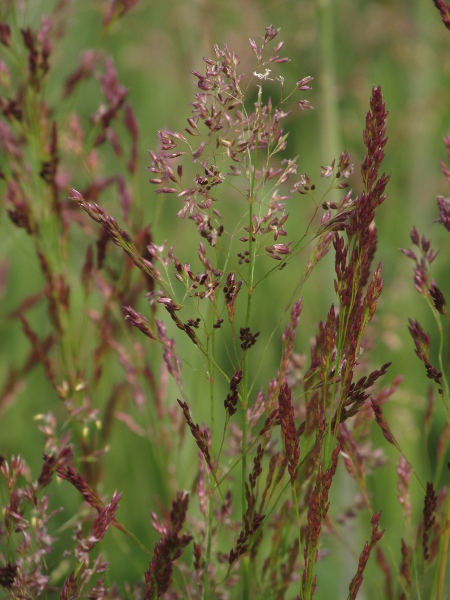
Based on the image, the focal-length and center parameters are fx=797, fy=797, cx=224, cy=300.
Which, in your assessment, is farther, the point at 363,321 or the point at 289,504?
the point at 289,504

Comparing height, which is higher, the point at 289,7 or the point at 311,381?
the point at 289,7

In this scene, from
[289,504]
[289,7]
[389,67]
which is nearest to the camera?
[289,504]

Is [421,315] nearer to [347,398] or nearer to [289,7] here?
[289,7]

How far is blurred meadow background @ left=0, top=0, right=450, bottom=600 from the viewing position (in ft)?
5.81

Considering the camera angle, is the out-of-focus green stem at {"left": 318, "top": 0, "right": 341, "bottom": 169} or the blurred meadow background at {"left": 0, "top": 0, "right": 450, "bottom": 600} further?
the out-of-focus green stem at {"left": 318, "top": 0, "right": 341, "bottom": 169}

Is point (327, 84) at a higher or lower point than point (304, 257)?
lower

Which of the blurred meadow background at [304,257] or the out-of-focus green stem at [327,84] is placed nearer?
the blurred meadow background at [304,257]

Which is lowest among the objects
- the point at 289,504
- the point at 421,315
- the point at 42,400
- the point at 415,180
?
the point at 289,504

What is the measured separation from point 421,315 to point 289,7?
3.71ft

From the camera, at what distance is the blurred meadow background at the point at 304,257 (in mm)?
1771

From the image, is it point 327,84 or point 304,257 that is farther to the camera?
point 304,257

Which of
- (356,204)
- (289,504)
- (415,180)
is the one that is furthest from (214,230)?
(415,180)

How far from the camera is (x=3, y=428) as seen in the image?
6.89 ft

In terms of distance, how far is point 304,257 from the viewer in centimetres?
269
